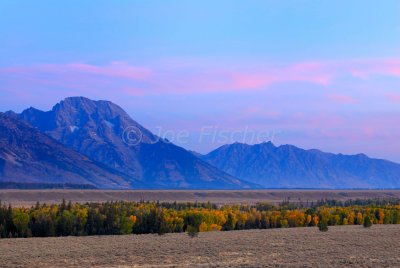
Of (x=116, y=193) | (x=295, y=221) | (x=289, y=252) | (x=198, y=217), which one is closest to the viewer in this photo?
(x=289, y=252)

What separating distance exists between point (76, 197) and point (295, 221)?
112217 mm

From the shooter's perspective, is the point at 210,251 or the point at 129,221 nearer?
the point at 210,251

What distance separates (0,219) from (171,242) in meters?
15.8

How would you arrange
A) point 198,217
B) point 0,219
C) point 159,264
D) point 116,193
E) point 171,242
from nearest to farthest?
point 159,264, point 171,242, point 0,219, point 198,217, point 116,193

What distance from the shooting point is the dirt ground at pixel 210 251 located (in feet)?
123

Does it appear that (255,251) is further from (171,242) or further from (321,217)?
(321,217)

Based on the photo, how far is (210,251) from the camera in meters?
42.8

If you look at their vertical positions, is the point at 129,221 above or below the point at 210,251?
above

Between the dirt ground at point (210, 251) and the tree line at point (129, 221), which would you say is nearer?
the dirt ground at point (210, 251)

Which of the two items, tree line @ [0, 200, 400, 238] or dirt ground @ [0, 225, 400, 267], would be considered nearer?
dirt ground @ [0, 225, 400, 267]

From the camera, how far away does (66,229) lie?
58.8 metres

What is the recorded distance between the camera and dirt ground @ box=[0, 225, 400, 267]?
1473 inches

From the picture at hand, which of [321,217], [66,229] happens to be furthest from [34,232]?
[321,217]

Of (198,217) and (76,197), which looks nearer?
(198,217)
